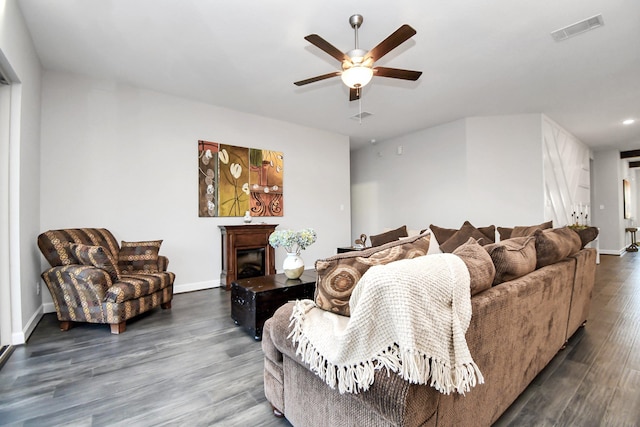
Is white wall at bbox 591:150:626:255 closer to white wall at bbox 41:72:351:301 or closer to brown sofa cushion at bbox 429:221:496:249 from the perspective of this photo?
brown sofa cushion at bbox 429:221:496:249

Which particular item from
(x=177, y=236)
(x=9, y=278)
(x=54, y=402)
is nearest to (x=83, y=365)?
(x=54, y=402)

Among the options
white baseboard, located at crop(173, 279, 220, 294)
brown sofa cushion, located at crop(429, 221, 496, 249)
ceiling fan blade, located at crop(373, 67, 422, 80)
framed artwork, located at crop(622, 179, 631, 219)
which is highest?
ceiling fan blade, located at crop(373, 67, 422, 80)

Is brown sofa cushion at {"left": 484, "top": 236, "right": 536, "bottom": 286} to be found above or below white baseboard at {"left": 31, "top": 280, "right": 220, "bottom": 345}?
above

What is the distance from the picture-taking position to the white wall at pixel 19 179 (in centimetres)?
229

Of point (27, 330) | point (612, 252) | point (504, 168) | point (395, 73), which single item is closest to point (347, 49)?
point (395, 73)

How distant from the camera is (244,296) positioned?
2629 mm

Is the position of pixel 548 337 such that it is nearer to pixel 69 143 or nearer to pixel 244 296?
pixel 244 296

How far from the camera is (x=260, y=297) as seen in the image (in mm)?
2490

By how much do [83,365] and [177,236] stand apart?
87.2 inches

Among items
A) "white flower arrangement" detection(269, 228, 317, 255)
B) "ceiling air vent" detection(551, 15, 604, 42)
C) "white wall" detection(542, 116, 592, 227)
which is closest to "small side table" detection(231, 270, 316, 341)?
"white flower arrangement" detection(269, 228, 317, 255)

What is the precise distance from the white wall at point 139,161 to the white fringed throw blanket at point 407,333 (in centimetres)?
370

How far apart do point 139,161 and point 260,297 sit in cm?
275

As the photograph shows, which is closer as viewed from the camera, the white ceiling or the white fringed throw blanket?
the white fringed throw blanket

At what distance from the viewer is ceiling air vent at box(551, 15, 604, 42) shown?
2584 millimetres
